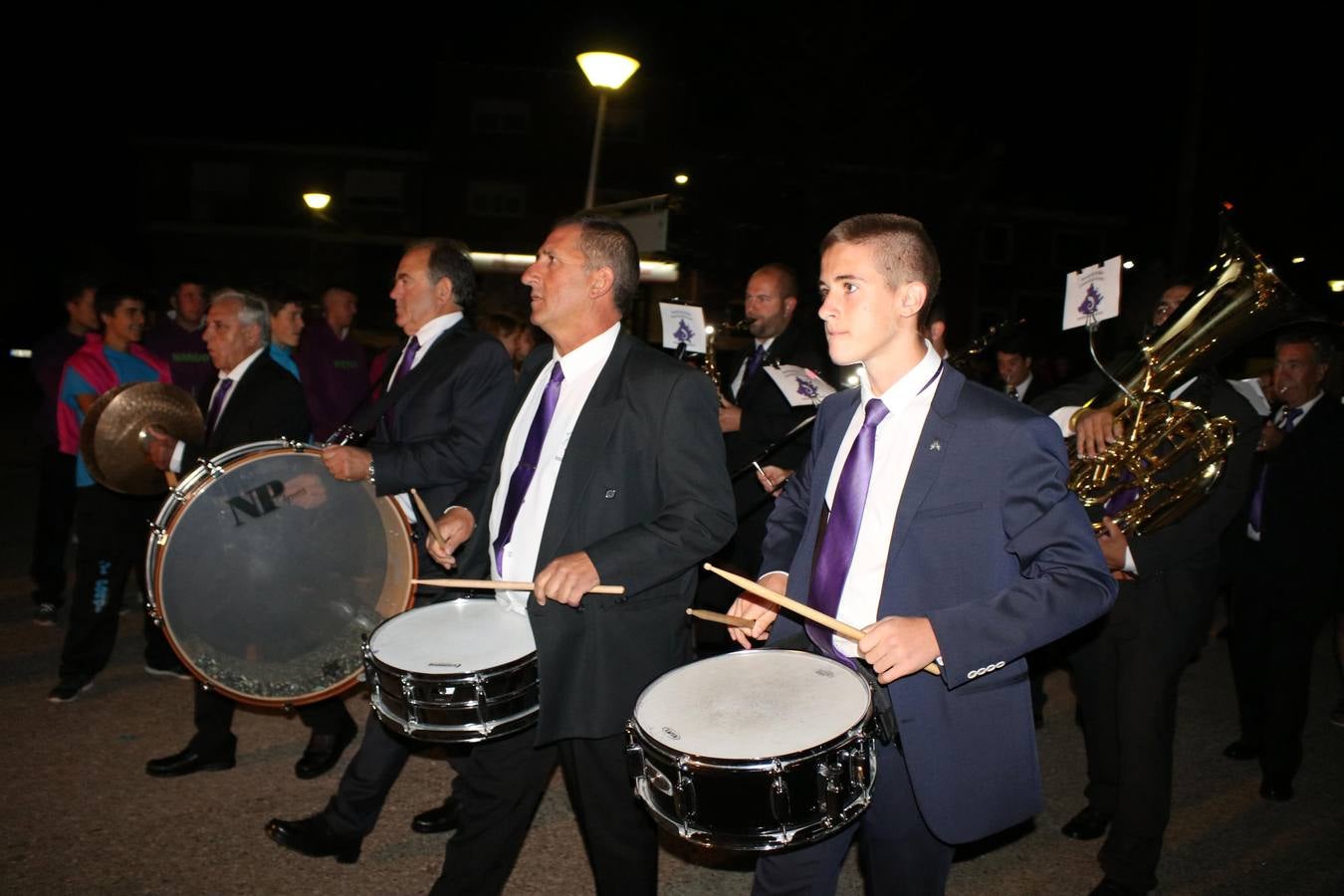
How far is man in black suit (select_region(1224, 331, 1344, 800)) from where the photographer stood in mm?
4691

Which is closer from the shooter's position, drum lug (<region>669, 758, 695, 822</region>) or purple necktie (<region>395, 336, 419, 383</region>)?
drum lug (<region>669, 758, 695, 822</region>)

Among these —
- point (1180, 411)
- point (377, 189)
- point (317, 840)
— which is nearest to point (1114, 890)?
point (1180, 411)

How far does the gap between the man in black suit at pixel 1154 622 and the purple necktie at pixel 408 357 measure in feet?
8.98

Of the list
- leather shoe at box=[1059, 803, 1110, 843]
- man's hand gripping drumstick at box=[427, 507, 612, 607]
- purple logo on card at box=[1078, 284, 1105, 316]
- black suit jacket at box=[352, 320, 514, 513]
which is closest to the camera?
man's hand gripping drumstick at box=[427, 507, 612, 607]

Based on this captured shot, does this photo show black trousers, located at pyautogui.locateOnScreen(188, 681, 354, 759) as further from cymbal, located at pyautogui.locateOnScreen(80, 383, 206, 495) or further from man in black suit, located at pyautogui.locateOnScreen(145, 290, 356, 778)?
cymbal, located at pyautogui.locateOnScreen(80, 383, 206, 495)

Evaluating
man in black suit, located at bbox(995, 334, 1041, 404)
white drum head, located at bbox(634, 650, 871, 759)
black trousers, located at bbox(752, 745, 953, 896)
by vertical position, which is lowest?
black trousers, located at bbox(752, 745, 953, 896)

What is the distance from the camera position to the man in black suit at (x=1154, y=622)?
3.49m

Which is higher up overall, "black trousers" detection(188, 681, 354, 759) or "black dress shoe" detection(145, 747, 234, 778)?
"black trousers" detection(188, 681, 354, 759)

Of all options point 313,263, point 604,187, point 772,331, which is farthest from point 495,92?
point 772,331

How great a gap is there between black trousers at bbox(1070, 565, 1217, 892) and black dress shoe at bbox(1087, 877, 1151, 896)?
0.7 inches

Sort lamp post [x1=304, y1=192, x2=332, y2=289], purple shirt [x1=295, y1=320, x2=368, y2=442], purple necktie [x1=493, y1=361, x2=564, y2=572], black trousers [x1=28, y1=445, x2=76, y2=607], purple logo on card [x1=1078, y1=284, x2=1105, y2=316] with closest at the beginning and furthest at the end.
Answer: purple necktie [x1=493, y1=361, x2=564, y2=572], purple logo on card [x1=1078, y1=284, x2=1105, y2=316], black trousers [x1=28, y1=445, x2=76, y2=607], purple shirt [x1=295, y1=320, x2=368, y2=442], lamp post [x1=304, y1=192, x2=332, y2=289]

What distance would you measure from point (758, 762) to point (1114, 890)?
2.38 m

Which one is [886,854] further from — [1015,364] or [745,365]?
[1015,364]

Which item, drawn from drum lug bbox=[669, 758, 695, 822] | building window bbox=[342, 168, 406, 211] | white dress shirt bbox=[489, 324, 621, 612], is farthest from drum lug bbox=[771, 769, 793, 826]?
building window bbox=[342, 168, 406, 211]
